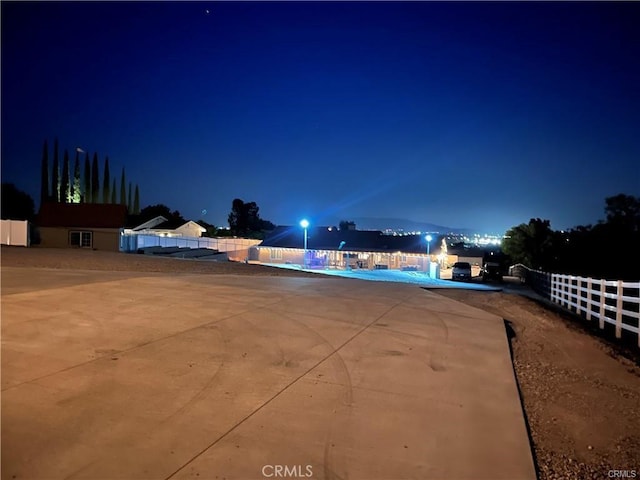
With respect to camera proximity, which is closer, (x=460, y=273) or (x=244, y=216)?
(x=460, y=273)

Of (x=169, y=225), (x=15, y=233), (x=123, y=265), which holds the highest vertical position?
(x=169, y=225)

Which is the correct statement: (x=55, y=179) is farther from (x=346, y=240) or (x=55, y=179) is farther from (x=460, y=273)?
(x=460, y=273)

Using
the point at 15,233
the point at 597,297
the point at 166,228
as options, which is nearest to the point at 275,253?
the point at 166,228

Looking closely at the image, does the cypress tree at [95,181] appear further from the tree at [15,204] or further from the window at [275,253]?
the window at [275,253]

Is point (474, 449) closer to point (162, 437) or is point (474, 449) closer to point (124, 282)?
point (162, 437)

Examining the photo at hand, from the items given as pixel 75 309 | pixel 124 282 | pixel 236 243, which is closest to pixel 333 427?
pixel 75 309

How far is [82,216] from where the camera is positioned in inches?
1551

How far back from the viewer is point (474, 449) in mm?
4250

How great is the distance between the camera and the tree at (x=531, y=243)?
65.6m

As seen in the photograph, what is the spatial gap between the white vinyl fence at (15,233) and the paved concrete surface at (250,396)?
95.8 ft

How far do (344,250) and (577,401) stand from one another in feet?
162

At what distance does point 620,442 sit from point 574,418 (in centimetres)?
59

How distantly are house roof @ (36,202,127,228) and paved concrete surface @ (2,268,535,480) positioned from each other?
3148cm

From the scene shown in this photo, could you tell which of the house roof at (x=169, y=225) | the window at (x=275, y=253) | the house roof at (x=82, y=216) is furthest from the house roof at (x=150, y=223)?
the window at (x=275, y=253)
